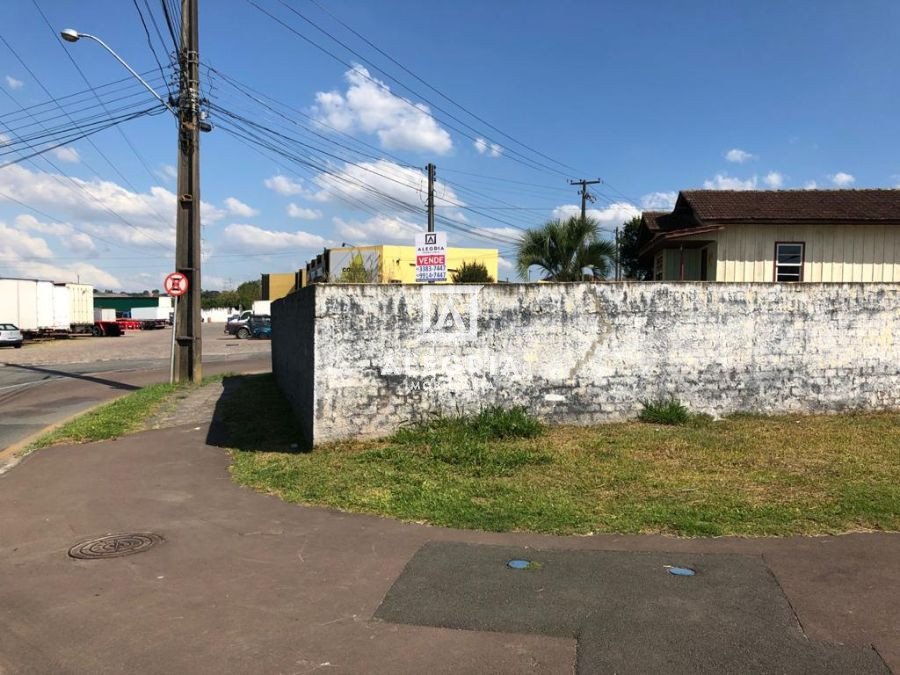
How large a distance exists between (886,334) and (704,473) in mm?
5181

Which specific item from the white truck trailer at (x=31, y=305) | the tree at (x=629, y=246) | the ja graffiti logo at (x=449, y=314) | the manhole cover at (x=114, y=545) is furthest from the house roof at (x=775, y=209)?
the white truck trailer at (x=31, y=305)

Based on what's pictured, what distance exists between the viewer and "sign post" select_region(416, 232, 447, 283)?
9.34m

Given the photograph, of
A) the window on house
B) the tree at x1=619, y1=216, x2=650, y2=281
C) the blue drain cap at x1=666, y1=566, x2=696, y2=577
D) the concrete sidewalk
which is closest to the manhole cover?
the concrete sidewalk

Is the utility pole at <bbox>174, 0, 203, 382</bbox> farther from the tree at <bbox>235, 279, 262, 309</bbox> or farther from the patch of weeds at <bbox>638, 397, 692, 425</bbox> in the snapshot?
the tree at <bbox>235, 279, 262, 309</bbox>

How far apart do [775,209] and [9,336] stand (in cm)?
3973

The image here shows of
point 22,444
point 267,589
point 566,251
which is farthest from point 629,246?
point 267,589

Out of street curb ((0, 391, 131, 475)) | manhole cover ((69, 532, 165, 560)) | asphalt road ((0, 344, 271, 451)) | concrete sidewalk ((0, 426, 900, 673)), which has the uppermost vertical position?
concrete sidewalk ((0, 426, 900, 673))

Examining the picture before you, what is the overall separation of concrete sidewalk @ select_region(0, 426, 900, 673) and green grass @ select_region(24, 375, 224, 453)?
11.2ft

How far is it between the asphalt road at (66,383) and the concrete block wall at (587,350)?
233 inches

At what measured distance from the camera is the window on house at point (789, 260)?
642 inches

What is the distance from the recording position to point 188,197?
16.7 meters

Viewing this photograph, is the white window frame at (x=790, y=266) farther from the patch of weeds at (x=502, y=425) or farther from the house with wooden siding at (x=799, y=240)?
the patch of weeds at (x=502, y=425)

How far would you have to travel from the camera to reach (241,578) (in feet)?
15.2

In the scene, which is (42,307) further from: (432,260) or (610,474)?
(610,474)
